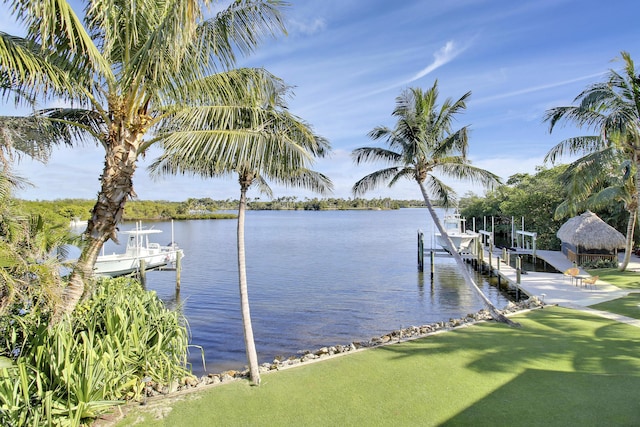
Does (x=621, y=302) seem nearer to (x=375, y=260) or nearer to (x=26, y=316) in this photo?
(x=26, y=316)

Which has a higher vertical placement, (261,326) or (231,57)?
(231,57)

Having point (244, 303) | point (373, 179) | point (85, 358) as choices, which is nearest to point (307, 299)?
point (373, 179)

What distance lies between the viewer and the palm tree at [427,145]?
35.2ft

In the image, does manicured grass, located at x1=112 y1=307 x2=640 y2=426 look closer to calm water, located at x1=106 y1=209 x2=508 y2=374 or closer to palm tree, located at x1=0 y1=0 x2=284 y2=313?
palm tree, located at x1=0 y1=0 x2=284 y2=313

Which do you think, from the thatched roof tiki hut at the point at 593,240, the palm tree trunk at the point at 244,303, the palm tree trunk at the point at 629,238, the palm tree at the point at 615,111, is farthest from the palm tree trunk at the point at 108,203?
the thatched roof tiki hut at the point at 593,240

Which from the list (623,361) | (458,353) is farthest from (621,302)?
(458,353)

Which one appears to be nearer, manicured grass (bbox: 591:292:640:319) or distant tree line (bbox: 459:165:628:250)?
manicured grass (bbox: 591:292:640:319)

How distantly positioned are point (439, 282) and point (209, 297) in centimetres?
1251

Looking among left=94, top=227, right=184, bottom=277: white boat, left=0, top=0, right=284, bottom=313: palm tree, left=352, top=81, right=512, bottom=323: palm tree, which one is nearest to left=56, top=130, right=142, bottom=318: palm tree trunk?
left=0, top=0, right=284, bottom=313: palm tree

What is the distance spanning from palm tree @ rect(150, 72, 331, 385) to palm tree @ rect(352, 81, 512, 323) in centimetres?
442

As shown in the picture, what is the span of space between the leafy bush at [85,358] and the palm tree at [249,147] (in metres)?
1.43

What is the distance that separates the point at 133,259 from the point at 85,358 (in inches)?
716

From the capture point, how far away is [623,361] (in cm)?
671

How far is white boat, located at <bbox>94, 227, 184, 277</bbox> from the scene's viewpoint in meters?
20.4
